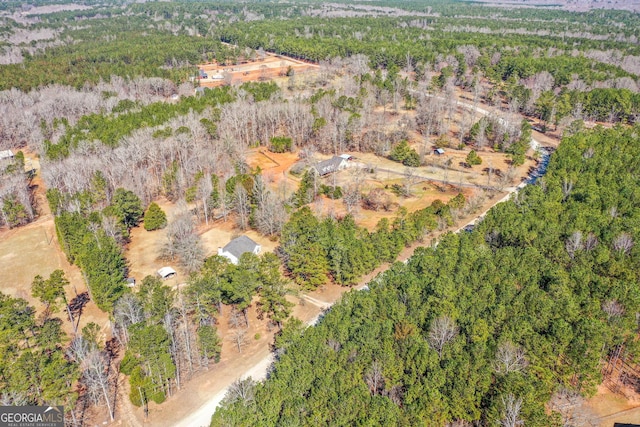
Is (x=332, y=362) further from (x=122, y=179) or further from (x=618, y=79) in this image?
(x=618, y=79)

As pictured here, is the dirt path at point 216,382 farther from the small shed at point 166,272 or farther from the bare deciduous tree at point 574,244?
the bare deciduous tree at point 574,244

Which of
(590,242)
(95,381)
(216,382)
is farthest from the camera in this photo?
(590,242)

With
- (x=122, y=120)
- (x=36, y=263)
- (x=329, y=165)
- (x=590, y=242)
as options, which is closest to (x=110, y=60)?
(x=122, y=120)

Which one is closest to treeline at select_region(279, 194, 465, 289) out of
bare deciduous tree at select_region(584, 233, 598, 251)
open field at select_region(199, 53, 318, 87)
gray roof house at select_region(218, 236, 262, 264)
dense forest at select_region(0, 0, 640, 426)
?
dense forest at select_region(0, 0, 640, 426)

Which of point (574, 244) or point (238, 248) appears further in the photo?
point (238, 248)

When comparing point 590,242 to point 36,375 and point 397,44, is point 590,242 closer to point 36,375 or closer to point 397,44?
point 36,375

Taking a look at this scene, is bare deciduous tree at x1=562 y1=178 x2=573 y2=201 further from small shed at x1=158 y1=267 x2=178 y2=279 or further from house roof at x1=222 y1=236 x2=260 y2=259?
small shed at x1=158 y1=267 x2=178 y2=279
